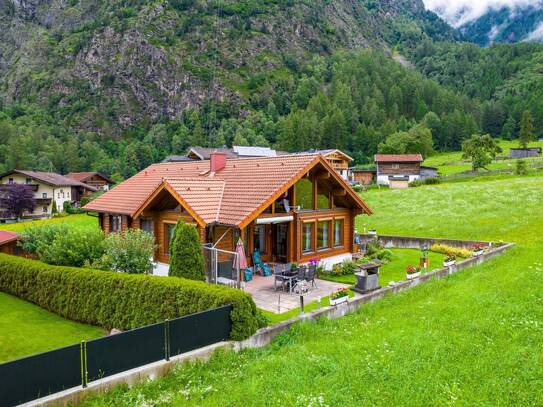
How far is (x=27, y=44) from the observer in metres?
177

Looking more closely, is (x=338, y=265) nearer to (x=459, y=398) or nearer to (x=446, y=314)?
(x=446, y=314)

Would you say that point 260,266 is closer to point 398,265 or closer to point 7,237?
point 398,265

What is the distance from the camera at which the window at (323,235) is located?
64.8 feet

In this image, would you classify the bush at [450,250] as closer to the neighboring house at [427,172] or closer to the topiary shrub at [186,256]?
the topiary shrub at [186,256]

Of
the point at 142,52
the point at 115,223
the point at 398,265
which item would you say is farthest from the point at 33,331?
the point at 142,52

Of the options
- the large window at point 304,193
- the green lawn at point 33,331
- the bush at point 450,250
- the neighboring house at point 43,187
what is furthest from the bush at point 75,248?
the neighboring house at point 43,187

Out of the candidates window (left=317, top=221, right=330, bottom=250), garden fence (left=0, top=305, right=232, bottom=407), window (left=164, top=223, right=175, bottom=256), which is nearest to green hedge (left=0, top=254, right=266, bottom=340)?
garden fence (left=0, top=305, right=232, bottom=407)

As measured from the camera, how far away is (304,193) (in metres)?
19.2

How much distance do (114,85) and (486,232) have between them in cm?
15024

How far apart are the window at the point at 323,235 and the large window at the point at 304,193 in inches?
45.8

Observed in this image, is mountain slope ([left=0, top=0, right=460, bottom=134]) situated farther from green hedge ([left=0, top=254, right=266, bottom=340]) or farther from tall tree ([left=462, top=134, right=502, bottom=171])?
green hedge ([left=0, top=254, right=266, bottom=340])

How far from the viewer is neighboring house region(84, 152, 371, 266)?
17.1 meters

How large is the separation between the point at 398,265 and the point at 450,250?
4.69m

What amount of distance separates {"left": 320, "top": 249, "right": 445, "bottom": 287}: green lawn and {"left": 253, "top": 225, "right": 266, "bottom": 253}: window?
3.04 m
